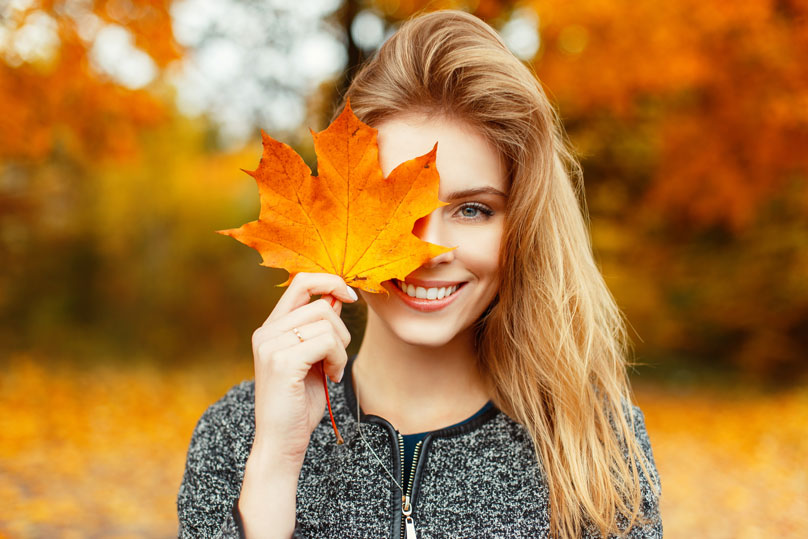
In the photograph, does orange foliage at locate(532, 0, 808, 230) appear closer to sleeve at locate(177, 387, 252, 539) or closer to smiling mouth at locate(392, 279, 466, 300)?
smiling mouth at locate(392, 279, 466, 300)

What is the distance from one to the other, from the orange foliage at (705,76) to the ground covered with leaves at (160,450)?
2.54 metres

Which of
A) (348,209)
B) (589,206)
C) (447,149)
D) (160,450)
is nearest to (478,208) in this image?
(447,149)

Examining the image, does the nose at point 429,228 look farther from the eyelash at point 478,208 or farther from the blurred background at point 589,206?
the blurred background at point 589,206

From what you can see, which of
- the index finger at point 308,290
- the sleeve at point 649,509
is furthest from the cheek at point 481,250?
the sleeve at point 649,509

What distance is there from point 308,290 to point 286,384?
209mm

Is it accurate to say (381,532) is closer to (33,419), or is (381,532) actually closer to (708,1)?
(708,1)

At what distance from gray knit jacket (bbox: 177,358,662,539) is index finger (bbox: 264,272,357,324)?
1.63ft

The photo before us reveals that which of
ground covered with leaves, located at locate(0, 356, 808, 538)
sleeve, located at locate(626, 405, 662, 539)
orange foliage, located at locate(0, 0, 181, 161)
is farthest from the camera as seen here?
orange foliage, located at locate(0, 0, 181, 161)

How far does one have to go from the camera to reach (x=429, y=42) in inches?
71.4

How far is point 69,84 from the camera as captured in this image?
6.18 meters

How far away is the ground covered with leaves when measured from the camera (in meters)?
5.01

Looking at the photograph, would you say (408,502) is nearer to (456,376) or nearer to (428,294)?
(456,376)

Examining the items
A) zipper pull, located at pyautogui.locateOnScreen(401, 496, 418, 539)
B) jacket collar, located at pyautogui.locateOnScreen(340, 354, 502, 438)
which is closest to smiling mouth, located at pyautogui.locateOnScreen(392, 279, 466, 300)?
jacket collar, located at pyautogui.locateOnScreen(340, 354, 502, 438)

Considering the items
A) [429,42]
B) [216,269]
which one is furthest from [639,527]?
[216,269]
